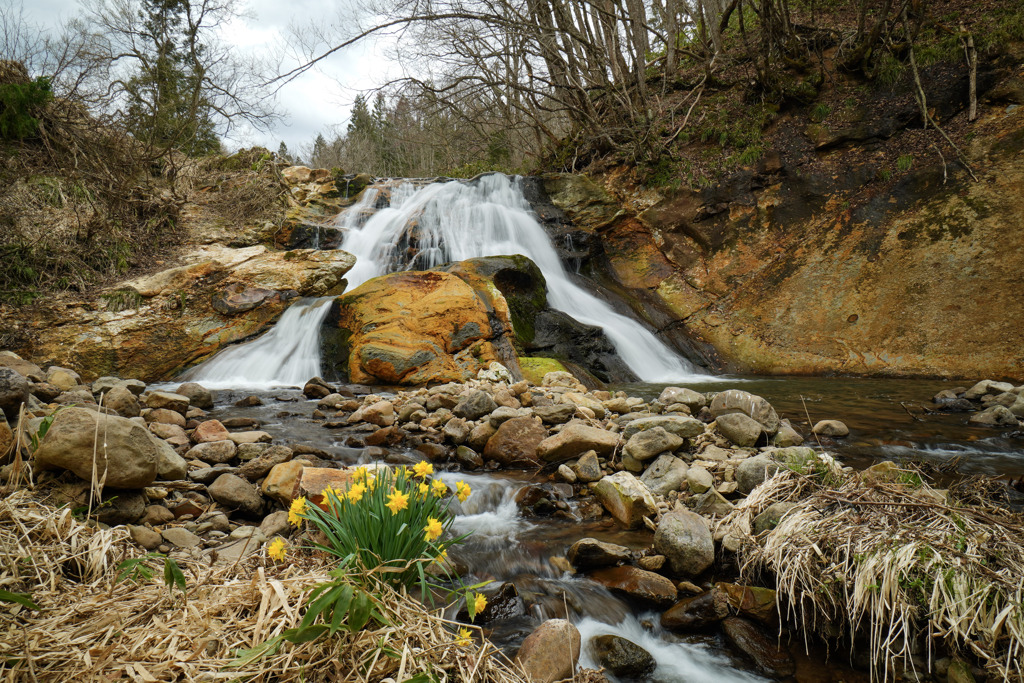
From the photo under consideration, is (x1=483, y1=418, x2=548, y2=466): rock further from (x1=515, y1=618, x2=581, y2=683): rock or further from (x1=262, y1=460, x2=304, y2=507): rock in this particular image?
(x1=515, y1=618, x2=581, y2=683): rock

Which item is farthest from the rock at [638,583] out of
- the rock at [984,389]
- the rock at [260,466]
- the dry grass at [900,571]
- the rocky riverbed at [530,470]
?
the rock at [984,389]

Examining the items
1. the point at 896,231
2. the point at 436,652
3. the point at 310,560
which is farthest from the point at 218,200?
the point at 896,231

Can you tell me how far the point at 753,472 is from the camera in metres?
3.17

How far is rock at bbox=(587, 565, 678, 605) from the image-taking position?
2464mm

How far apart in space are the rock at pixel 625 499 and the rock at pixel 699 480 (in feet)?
1.02

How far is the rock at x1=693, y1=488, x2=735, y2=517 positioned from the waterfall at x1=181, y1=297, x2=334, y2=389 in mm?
5707

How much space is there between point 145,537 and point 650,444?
3.14 meters

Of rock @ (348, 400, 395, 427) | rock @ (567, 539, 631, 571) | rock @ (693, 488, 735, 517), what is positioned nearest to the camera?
rock @ (567, 539, 631, 571)

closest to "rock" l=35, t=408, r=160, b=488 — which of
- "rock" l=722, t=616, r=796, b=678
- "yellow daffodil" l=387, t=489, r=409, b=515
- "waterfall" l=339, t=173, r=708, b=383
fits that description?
"yellow daffodil" l=387, t=489, r=409, b=515

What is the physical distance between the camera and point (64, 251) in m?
7.61

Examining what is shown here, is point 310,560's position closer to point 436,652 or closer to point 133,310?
point 436,652

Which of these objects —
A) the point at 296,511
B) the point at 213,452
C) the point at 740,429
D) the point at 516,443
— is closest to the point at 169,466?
the point at 213,452

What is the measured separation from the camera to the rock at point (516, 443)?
164 inches

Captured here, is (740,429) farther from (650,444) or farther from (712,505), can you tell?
(712,505)
